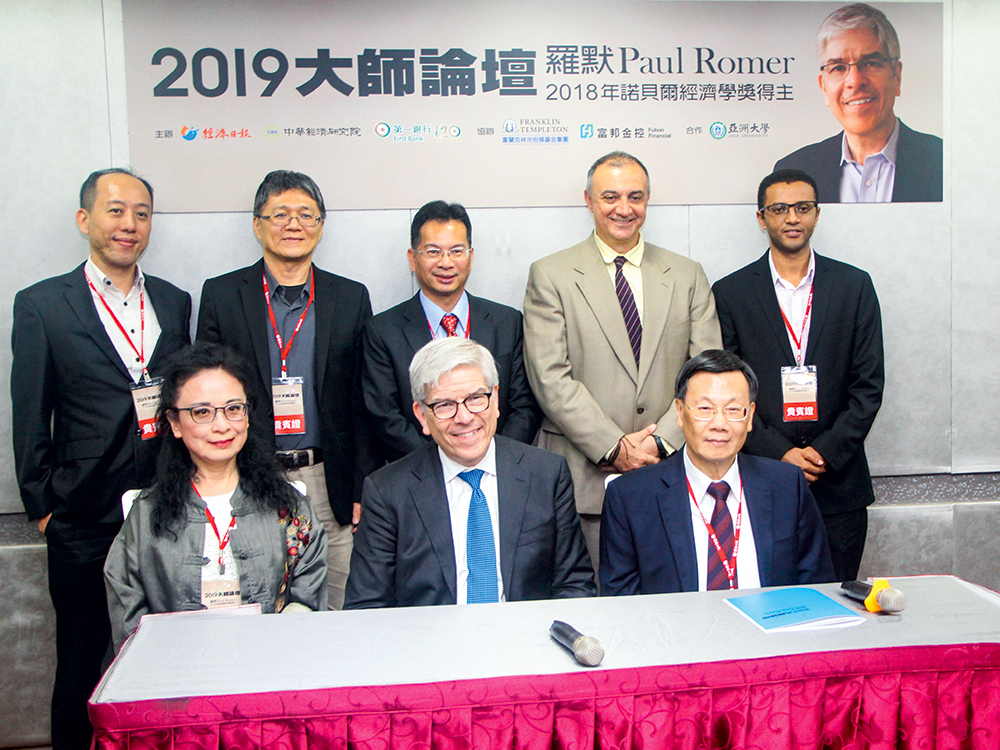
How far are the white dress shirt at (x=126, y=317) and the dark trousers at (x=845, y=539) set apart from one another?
2602 mm

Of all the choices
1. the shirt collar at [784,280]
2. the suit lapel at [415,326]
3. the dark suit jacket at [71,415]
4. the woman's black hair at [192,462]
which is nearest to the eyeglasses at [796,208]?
the shirt collar at [784,280]

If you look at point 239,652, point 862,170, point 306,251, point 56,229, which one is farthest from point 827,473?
point 56,229

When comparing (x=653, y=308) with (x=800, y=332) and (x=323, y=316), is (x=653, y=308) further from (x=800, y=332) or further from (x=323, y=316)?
(x=323, y=316)

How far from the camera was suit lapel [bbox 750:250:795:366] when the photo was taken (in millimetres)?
2916

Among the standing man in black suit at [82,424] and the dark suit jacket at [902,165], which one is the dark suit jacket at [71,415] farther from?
the dark suit jacket at [902,165]

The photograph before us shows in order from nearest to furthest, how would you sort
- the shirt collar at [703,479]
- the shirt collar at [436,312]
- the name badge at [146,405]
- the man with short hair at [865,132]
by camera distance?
the shirt collar at [703,479], the name badge at [146,405], the shirt collar at [436,312], the man with short hair at [865,132]

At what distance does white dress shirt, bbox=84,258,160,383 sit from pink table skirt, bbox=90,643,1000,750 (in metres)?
1.79

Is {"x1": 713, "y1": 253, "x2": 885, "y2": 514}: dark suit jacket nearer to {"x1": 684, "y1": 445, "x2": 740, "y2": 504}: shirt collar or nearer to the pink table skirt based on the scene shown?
{"x1": 684, "y1": 445, "x2": 740, "y2": 504}: shirt collar

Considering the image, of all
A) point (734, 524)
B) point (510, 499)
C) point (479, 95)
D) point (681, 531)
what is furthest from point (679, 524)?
point (479, 95)

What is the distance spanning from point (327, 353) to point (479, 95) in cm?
134

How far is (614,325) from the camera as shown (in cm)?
284

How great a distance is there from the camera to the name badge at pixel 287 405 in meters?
2.71

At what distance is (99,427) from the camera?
8.71 feet

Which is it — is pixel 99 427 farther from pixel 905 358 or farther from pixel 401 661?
pixel 905 358
